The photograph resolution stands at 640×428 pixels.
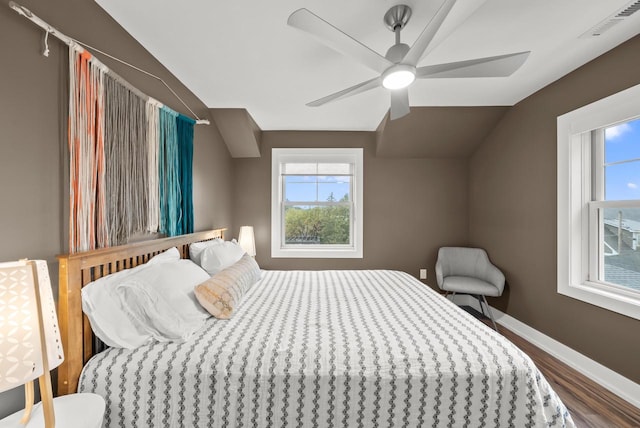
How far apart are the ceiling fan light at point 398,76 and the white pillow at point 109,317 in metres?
1.86

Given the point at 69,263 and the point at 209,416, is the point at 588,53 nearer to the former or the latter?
the point at 209,416

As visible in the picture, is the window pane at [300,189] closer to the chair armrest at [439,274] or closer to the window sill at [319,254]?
the window sill at [319,254]

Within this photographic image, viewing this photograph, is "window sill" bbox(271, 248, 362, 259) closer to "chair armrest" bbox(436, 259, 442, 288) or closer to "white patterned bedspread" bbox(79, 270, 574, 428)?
"chair armrest" bbox(436, 259, 442, 288)

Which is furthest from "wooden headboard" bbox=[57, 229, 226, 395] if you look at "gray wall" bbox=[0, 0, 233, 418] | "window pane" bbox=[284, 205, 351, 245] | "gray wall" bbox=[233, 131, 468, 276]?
"window pane" bbox=[284, 205, 351, 245]

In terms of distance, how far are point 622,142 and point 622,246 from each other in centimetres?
81

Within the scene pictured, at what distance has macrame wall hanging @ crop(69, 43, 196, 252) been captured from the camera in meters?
1.34

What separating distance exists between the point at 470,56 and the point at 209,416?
2.75 m

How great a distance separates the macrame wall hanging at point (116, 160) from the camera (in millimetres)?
1342

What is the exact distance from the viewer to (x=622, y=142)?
2.11 meters

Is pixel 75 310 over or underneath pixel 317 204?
underneath

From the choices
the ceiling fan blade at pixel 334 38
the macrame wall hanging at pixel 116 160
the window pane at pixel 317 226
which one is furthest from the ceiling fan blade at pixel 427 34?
the window pane at pixel 317 226

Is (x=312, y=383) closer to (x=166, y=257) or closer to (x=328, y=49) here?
(x=166, y=257)

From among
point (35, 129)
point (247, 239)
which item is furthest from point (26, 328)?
point (247, 239)

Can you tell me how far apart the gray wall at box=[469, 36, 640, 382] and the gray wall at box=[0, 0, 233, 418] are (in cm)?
344
